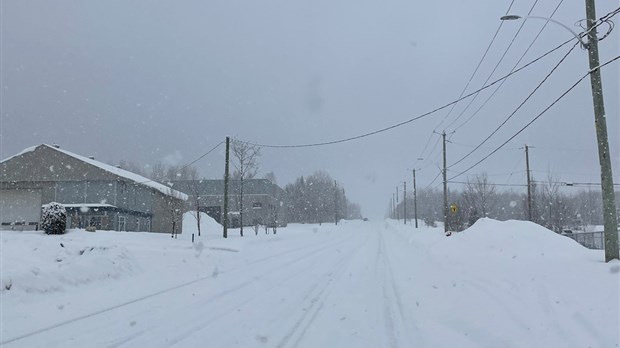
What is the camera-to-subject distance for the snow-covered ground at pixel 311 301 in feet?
22.0

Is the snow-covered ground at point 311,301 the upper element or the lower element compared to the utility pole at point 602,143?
lower

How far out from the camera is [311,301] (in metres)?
9.66

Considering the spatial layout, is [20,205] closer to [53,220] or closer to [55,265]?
[53,220]

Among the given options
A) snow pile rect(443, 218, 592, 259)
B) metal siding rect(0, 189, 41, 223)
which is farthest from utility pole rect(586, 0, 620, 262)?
metal siding rect(0, 189, 41, 223)

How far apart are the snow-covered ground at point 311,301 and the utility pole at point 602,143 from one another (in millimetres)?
651

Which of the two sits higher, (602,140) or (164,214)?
(602,140)

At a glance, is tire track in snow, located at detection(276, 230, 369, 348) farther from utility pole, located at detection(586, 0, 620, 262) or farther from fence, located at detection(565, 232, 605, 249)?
fence, located at detection(565, 232, 605, 249)

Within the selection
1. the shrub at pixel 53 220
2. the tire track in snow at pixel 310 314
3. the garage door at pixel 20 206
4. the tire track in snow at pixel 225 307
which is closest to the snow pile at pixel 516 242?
the tire track in snow at pixel 310 314

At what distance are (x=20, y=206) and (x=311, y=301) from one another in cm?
4191

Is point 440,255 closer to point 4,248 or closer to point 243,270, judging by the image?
point 243,270

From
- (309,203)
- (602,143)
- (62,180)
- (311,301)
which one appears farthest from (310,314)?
(309,203)

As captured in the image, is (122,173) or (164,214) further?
(164,214)

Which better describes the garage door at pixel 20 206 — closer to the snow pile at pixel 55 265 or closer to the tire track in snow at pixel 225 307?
the snow pile at pixel 55 265

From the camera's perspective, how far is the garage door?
138ft
